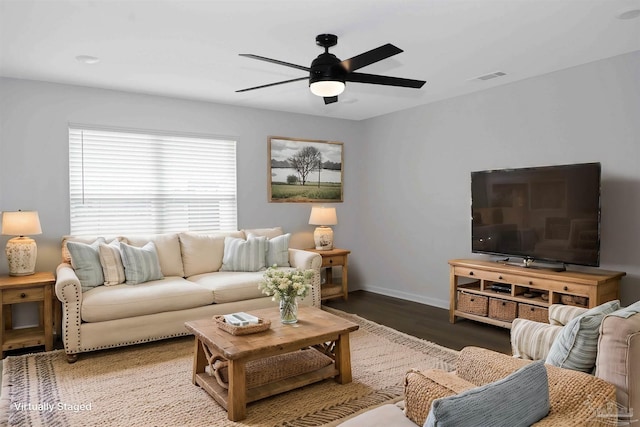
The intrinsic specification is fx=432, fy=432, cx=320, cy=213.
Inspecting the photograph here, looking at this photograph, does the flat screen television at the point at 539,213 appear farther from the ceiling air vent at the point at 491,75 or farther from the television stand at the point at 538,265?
the ceiling air vent at the point at 491,75

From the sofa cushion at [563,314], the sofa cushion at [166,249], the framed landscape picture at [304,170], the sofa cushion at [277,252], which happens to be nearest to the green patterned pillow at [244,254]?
the sofa cushion at [277,252]

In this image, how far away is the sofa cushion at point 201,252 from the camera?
4.66m

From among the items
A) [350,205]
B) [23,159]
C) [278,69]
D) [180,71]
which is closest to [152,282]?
[23,159]

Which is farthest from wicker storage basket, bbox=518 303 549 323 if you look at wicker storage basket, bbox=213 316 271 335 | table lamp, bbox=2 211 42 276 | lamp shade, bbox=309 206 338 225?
table lamp, bbox=2 211 42 276

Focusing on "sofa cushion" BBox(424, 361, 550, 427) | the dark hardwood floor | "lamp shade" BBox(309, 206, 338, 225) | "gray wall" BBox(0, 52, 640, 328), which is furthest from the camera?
"lamp shade" BBox(309, 206, 338, 225)

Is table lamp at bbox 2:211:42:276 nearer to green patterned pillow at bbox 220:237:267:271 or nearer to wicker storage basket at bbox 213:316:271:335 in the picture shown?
green patterned pillow at bbox 220:237:267:271

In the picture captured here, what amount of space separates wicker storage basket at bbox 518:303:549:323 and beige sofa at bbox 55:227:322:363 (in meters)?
2.06

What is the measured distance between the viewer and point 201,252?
473 centimetres

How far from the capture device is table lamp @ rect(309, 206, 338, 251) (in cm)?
562

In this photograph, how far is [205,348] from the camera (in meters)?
3.00

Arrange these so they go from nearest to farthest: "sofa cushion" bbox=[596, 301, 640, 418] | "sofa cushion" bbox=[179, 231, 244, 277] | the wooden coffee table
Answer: "sofa cushion" bbox=[596, 301, 640, 418] < the wooden coffee table < "sofa cushion" bbox=[179, 231, 244, 277]

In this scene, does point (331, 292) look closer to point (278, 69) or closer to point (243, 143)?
point (243, 143)

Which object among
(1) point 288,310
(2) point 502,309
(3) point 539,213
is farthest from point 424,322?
(1) point 288,310

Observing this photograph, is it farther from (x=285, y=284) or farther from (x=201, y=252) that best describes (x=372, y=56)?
(x=201, y=252)
